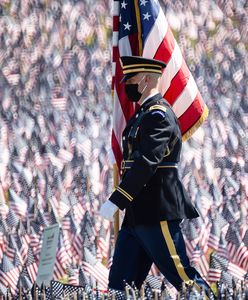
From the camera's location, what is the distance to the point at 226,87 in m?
18.5

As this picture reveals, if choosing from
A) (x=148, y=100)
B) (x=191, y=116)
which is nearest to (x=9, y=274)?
(x=191, y=116)

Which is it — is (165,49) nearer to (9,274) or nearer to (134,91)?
(134,91)

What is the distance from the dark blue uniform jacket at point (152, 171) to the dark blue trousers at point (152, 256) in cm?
6

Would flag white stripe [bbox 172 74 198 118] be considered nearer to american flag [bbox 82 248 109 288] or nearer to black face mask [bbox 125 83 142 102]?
black face mask [bbox 125 83 142 102]

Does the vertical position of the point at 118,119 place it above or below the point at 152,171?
above

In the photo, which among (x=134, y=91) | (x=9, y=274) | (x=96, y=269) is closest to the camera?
(x=134, y=91)

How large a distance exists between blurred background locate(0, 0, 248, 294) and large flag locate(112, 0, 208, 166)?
1176mm

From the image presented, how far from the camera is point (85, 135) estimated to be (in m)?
15.6

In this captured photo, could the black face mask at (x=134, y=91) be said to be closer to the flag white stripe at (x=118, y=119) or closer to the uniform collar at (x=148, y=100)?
the uniform collar at (x=148, y=100)

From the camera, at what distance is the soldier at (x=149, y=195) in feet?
26.9

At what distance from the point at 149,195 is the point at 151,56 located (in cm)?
175

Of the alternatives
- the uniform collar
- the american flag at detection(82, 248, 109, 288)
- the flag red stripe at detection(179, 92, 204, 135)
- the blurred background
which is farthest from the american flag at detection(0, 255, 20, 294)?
the uniform collar

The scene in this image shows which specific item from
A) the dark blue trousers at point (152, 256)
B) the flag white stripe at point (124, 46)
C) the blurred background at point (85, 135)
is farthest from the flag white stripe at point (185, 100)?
the dark blue trousers at point (152, 256)

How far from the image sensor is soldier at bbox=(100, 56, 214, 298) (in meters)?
8.20
